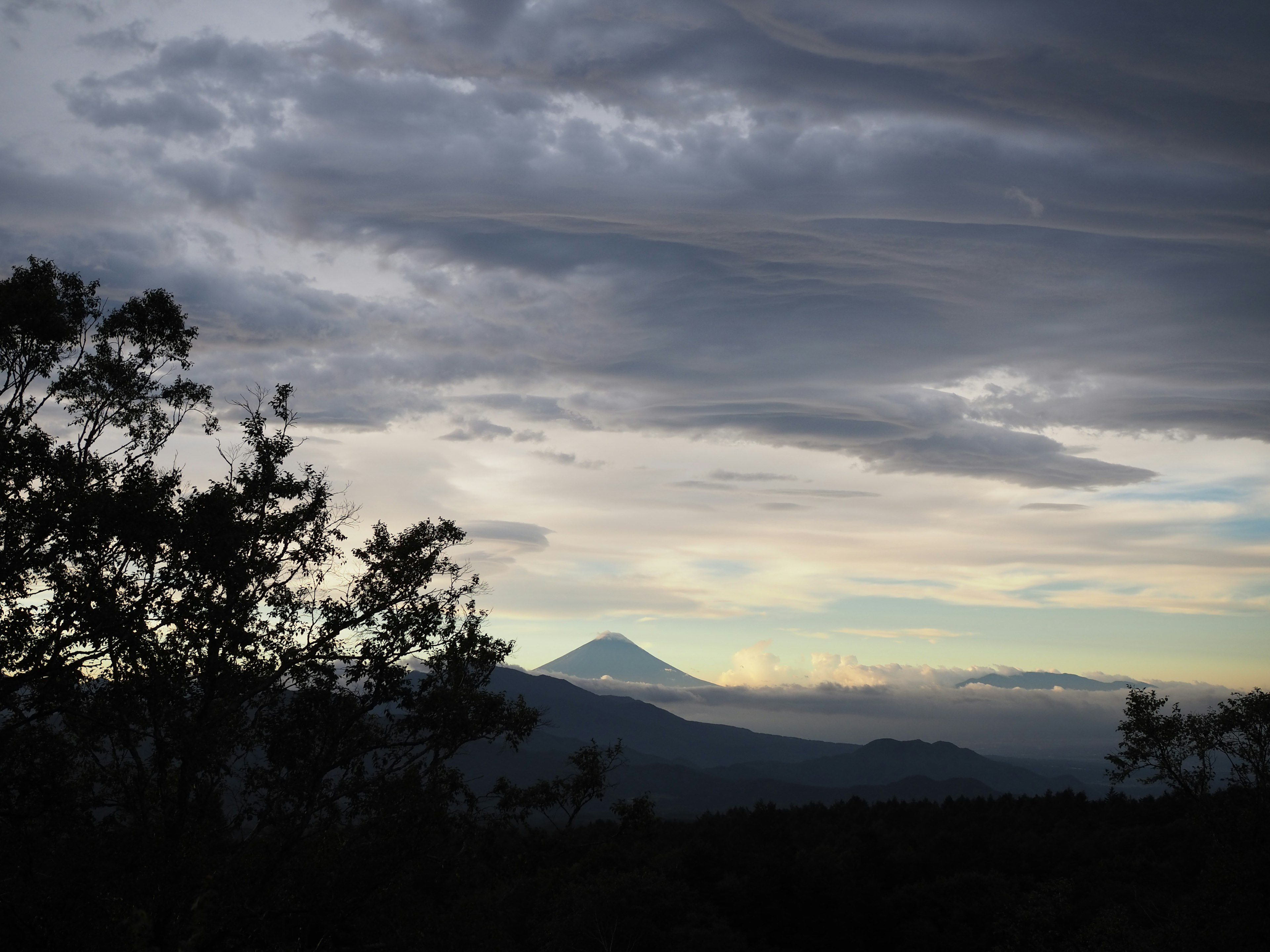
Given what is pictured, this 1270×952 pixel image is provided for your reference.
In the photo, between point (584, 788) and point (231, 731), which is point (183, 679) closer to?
point (231, 731)

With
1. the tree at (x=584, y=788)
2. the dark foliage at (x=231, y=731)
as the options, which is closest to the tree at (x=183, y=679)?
the dark foliage at (x=231, y=731)

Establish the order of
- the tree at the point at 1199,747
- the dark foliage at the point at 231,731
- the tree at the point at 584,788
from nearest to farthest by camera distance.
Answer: the dark foliage at the point at 231,731 → the tree at the point at 1199,747 → the tree at the point at 584,788

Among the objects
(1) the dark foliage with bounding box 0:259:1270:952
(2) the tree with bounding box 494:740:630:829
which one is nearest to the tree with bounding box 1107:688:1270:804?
(1) the dark foliage with bounding box 0:259:1270:952

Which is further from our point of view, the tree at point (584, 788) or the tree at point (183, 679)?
the tree at point (584, 788)

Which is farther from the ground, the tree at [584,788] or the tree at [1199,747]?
the tree at [1199,747]

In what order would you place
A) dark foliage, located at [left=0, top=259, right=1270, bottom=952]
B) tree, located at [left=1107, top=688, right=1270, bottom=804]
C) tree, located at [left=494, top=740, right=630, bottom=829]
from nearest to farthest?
dark foliage, located at [left=0, top=259, right=1270, bottom=952]
tree, located at [left=1107, top=688, right=1270, bottom=804]
tree, located at [left=494, top=740, right=630, bottom=829]

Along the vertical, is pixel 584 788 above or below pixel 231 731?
below

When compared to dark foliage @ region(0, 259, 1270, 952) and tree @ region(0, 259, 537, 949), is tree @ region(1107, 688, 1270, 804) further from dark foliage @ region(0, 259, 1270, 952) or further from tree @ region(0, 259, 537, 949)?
tree @ region(0, 259, 537, 949)

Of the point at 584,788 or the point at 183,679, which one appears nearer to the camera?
the point at 183,679

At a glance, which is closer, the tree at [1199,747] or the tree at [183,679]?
the tree at [183,679]

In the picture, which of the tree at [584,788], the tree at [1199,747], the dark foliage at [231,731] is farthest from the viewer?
the tree at [584,788]

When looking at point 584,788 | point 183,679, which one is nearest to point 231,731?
point 183,679

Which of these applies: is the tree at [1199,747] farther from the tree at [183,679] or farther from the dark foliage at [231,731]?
the tree at [183,679]

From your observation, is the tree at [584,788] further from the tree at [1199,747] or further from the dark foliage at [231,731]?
the tree at [1199,747]
